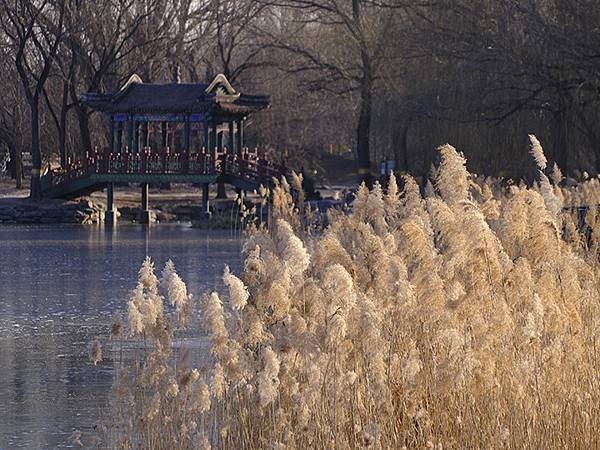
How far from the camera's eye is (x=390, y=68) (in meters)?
51.2

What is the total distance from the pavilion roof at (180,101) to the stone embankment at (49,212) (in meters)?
3.59

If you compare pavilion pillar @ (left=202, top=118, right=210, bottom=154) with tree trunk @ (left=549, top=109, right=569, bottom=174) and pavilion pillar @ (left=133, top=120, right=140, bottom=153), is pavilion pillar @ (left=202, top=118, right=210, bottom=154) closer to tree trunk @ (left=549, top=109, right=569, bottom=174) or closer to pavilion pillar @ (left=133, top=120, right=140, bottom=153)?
pavilion pillar @ (left=133, top=120, right=140, bottom=153)

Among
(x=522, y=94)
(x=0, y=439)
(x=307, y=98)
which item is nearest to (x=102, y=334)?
(x=0, y=439)

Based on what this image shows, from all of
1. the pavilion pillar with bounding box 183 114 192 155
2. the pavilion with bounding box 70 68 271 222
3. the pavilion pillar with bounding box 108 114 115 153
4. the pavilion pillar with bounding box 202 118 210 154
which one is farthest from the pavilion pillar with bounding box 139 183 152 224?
the pavilion pillar with bounding box 108 114 115 153

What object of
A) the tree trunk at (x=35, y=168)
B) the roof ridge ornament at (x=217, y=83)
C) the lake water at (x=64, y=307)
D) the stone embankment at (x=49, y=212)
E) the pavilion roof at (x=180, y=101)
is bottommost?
the lake water at (x=64, y=307)

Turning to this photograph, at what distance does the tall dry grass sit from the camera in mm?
7488

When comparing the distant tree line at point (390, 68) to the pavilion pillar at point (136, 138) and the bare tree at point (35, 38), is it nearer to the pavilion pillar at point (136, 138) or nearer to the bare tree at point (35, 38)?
the bare tree at point (35, 38)

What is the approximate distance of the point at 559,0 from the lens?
1515 inches

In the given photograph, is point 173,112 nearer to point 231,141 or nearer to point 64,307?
point 231,141

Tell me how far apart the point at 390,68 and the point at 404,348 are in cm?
4344

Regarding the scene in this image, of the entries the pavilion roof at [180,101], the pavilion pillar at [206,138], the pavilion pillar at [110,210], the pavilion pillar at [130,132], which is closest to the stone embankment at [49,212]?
the pavilion pillar at [110,210]

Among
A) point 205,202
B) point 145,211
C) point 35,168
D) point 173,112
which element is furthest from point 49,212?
point 173,112

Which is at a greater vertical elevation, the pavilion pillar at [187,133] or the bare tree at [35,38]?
the bare tree at [35,38]

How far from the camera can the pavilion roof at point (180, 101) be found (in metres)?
50.7
